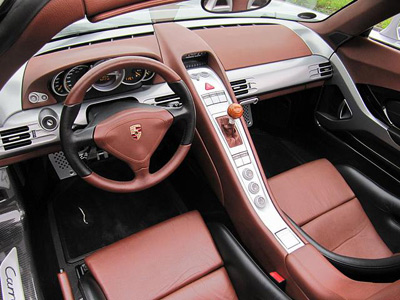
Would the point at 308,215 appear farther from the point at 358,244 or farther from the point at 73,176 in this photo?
the point at 73,176

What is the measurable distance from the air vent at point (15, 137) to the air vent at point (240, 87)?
1024 millimetres

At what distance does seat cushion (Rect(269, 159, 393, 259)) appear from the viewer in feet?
4.90

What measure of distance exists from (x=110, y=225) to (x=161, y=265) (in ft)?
2.55

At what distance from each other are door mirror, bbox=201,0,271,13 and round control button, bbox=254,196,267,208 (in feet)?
2.80

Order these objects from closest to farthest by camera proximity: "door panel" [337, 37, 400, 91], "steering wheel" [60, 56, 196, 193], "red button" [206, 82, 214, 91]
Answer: "steering wheel" [60, 56, 196, 193]
"red button" [206, 82, 214, 91]
"door panel" [337, 37, 400, 91]

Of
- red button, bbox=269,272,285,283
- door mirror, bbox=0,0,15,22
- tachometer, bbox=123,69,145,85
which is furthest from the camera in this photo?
tachometer, bbox=123,69,145,85

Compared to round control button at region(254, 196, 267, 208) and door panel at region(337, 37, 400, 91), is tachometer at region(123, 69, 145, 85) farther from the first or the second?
door panel at region(337, 37, 400, 91)

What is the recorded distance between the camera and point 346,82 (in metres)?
2.01

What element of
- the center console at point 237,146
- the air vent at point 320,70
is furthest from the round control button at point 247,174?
the air vent at point 320,70

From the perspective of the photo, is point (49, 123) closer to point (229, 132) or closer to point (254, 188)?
point (229, 132)

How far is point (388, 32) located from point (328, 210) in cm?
108

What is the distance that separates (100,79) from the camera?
1412mm

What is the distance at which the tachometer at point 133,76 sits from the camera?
4.77 ft

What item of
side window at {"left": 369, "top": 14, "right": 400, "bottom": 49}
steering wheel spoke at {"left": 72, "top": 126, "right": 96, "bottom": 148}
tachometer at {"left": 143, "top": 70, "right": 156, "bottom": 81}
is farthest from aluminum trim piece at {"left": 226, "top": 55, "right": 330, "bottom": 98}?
steering wheel spoke at {"left": 72, "top": 126, "right": 96, "bottom": 148}
